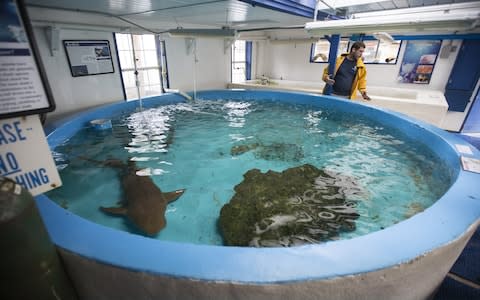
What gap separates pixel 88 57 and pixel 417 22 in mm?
5564

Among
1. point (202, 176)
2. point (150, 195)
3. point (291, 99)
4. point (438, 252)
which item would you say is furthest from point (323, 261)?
point (291, 99)

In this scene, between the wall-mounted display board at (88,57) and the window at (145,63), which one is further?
the window at (145,63)

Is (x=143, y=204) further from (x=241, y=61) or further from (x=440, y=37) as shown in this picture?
(x=241, y=61)

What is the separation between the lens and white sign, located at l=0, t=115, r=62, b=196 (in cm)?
92

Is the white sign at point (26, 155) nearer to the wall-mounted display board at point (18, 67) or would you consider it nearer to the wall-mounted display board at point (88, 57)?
the wall-mounted display board at point (18, 67)

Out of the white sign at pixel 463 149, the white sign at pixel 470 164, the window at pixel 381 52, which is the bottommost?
the white sign at pixel 463 149

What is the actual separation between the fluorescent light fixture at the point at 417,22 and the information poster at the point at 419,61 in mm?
4289

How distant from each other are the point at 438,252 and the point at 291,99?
541cm

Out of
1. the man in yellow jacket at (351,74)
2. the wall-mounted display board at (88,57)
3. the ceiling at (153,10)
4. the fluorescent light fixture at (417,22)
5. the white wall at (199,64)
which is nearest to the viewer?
the fluorescent light fixture at (417,22)

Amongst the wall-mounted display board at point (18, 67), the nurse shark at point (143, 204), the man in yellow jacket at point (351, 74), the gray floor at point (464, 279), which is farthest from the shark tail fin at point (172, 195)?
the man in yellow jacket at point (351, 74)

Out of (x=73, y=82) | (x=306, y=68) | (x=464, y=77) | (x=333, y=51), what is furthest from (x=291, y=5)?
(x=464, y=77)

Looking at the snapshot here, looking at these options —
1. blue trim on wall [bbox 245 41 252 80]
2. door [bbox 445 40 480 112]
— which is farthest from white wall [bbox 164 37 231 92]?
door [bbox 445 40 480 112]

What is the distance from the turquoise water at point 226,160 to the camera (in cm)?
217

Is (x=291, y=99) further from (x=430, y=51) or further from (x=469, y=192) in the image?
(x=469, y=192)
